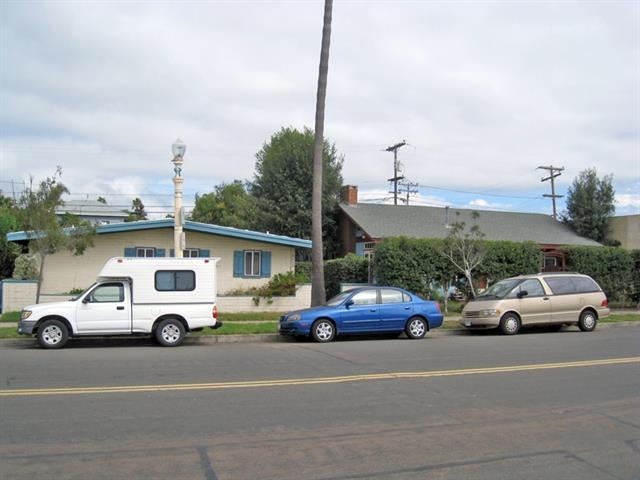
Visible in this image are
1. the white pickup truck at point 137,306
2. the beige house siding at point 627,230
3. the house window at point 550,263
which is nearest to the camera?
the white pickup truck at point 137,306

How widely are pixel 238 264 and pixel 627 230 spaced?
32681 millimetres

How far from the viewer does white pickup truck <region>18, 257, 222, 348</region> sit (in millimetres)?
13809

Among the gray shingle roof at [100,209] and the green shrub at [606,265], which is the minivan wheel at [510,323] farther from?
the gray shingle roof at [100,209]

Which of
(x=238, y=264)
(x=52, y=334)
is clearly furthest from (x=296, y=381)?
(x=238, y=264)

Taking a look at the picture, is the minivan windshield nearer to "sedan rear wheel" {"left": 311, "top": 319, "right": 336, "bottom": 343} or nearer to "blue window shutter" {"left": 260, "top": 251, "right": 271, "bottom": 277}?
"sedan rear wheel" {"left": 311, "top": 319, "right": 336, "bottom": 343}

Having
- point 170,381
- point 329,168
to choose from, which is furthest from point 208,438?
point 329,168

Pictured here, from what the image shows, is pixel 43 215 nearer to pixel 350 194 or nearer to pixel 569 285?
pixel 569 285

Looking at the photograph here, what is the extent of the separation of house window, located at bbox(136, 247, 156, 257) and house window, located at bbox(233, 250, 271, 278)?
10.0 ft

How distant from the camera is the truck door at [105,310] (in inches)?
551

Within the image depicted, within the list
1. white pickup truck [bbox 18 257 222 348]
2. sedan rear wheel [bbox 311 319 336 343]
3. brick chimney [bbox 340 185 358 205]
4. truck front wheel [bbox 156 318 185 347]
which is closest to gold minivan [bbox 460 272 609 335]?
sedan rear wheel [bbox 311 319 336 343]

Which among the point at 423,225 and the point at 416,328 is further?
the point at 423,225

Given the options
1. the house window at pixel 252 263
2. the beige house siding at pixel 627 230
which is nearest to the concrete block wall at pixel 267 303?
the house window at pixel 252 263

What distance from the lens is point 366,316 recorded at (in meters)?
15.8

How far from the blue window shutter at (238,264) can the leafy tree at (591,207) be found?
95.5 feet
